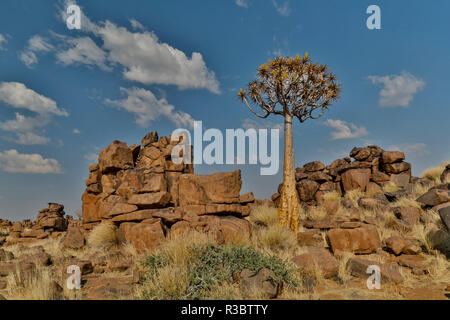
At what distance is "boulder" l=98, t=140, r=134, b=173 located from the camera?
44.7 feet

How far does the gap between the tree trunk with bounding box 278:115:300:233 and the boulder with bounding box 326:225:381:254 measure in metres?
3.38

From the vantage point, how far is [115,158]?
1373 cm

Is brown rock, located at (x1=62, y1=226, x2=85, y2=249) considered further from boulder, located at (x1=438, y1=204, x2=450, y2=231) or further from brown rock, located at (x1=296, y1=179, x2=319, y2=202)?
brown rock, located at (x1=296, y1=179, x2=319, y2=202)

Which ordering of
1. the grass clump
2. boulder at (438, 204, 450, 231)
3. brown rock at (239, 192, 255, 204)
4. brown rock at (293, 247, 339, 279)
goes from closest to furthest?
the grass clump < brown rock at (293, 247, 339, 279) < boulder at (438, 204, 450, 231) < brown rock at (239, 192, 255, 204)

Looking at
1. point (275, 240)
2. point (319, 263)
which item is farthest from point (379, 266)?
point (275, 240)

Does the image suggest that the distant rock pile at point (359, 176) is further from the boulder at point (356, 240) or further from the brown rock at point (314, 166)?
the boulder at point (356, 240)

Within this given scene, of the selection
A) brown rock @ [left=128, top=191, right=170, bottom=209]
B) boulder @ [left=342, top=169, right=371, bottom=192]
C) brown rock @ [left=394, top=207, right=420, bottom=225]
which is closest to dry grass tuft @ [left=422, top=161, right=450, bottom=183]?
boulder @ [left=342, top=169, right=371, bottom=192]

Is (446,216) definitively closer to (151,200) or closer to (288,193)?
(288,193)

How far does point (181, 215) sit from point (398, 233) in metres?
7.96

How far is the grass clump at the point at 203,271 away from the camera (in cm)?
524

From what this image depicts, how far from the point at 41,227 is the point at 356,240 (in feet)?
70.5
